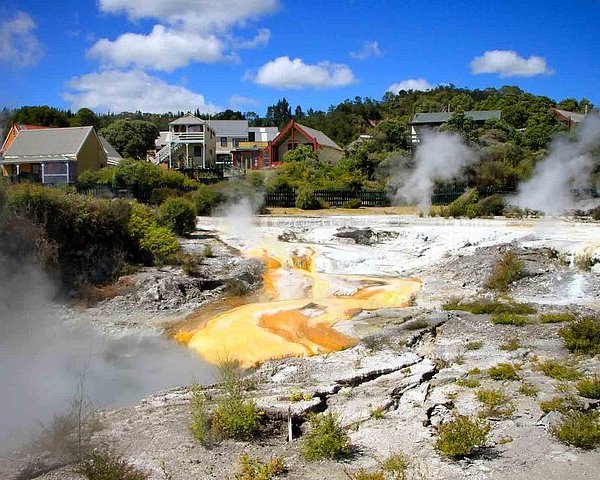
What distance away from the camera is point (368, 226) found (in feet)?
93.1

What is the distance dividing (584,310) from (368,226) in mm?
13382

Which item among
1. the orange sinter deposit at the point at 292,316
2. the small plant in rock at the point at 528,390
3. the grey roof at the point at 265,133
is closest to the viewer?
the small plant in rock at the point at 528,390

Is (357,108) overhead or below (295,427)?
overhead

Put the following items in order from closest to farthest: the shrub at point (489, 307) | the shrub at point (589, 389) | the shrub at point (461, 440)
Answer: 1. the shrub at point (461, 440)
2. the shrub at point (589, 389)
3. the shrub at point (489, 307)

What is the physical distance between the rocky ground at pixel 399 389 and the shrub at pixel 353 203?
1752cm

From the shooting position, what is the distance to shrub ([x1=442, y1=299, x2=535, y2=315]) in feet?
51.8

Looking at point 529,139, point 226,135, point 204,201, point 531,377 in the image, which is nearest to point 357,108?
point 226,135

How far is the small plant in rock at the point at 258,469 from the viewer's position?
7.00 metres

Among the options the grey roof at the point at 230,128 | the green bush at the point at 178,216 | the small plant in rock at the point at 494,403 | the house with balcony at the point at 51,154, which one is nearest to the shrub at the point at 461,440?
the small plant in rock at the point at 494,403

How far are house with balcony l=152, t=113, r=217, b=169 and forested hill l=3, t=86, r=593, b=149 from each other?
494 inches

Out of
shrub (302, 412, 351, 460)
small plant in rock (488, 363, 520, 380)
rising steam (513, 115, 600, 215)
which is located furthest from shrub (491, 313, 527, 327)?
rising steam (513, 115, 600, 215)

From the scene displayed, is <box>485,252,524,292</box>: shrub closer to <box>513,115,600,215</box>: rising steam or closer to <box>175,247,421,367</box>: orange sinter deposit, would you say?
<box>175,247,421,367</box>: orange sinter deposit

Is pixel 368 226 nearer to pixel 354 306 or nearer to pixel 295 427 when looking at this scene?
pixel 354 306

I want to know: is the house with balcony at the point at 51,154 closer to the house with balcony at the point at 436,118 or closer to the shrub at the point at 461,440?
the house with balcony at the point at 436,118
